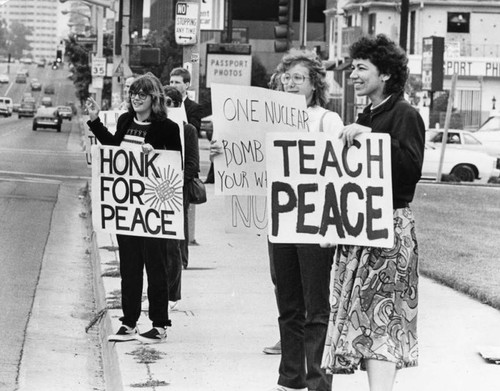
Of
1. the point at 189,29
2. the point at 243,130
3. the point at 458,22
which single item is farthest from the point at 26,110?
the point at 243,130

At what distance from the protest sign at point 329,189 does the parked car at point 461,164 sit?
27.5 m

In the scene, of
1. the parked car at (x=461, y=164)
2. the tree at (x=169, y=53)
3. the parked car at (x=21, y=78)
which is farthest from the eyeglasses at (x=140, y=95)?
the parked car at (x=21, y=78)

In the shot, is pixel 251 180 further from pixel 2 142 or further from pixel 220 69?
pixel 2 142

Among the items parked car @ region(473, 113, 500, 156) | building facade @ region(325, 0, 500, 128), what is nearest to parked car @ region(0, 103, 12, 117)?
building facade @ region(325, 0, 500, 128)

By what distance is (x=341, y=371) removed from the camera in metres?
6.32

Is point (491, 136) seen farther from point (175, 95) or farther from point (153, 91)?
point (153, 91)

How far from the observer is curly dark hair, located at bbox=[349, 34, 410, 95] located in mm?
6266

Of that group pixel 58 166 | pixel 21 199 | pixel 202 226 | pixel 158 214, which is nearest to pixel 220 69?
pixel 21 199

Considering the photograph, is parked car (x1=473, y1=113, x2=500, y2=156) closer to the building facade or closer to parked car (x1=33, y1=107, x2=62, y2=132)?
the building facade

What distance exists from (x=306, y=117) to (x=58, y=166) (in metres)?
29.0

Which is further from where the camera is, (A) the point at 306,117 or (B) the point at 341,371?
(A) the point at 306,117

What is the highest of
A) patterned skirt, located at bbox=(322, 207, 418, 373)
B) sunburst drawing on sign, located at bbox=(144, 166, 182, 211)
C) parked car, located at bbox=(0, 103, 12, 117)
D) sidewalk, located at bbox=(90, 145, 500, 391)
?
sunburst drawing on sign, located at bbox=(144, 166, 182, 211)

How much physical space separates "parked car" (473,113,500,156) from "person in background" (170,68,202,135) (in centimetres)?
2705

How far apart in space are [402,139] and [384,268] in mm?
635
